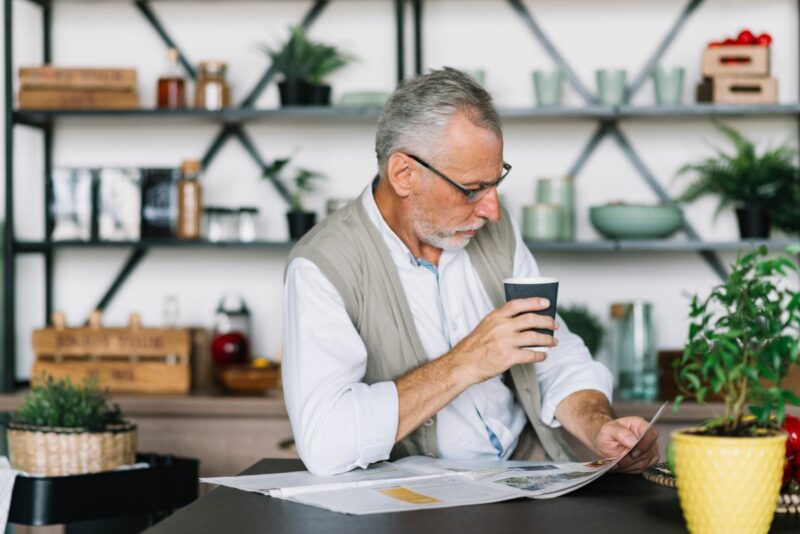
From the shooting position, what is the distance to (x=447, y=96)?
2.17 meters

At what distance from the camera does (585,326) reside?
3.86 metres

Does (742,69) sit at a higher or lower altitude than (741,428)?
higher

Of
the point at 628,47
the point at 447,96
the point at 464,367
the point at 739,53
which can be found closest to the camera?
the point at 464,367

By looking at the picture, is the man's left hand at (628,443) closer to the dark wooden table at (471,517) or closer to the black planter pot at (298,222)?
the dark wooden table at (471,517)

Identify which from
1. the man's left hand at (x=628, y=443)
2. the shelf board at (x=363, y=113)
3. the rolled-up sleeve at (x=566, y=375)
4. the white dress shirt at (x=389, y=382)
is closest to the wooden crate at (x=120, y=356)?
the shelf board at (x=363, y=113)

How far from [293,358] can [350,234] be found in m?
0.30

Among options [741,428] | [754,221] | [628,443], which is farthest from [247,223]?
[741,428]

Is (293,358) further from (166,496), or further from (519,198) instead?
(519,198)

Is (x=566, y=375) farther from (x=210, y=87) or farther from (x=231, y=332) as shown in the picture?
(x=210, y=87)

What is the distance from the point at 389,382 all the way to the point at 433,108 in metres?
0.57

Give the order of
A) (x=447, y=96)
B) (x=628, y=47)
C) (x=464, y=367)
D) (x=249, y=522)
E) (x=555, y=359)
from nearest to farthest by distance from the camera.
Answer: (x=249, y=522) < (x=464, y=367) < (x=447, y=96) < (x=555, y=359) < (x=628, y=47)

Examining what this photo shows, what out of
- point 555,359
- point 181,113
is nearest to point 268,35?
point 181,113

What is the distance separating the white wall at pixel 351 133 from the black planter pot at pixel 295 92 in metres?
0.28

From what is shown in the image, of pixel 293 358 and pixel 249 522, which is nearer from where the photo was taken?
pixel 249 522
